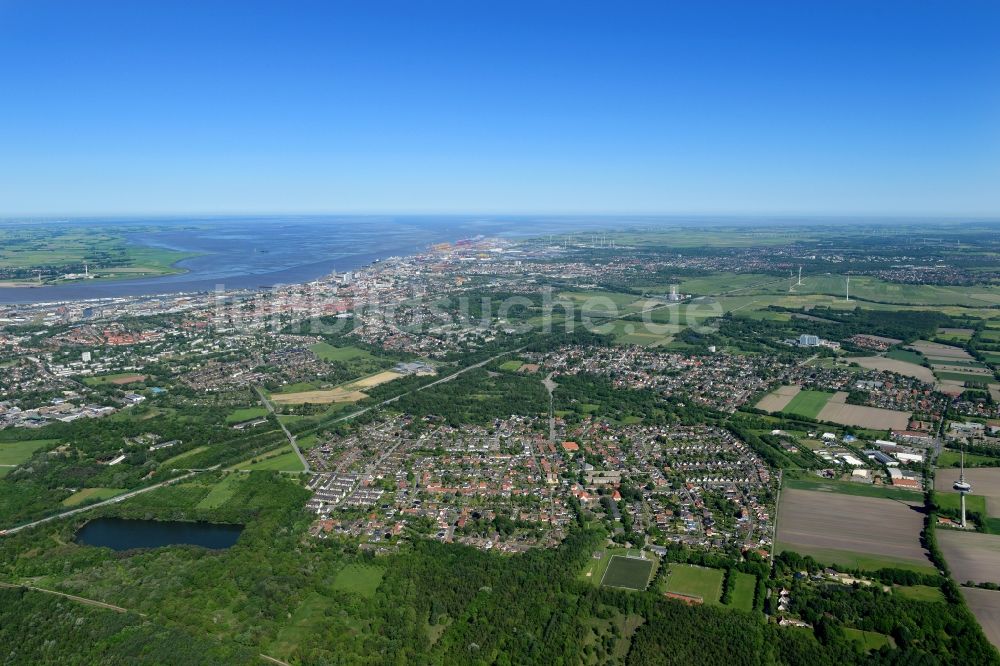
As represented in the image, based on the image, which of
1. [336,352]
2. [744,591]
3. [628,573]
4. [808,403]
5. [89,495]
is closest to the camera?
[744,591]

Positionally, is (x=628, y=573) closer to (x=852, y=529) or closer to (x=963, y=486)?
(x=852, y=529)

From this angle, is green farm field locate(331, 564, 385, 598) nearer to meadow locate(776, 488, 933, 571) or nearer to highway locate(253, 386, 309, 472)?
highway locate(253, 386, 309, 472)

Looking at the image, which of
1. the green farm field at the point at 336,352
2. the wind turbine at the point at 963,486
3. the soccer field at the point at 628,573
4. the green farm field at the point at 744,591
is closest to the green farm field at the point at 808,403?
the wind turbine at the point at 963,486

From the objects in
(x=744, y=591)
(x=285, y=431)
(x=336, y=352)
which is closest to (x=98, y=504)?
(x=285, y=431)

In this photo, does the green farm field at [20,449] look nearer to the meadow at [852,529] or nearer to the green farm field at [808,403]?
the meadow at [852,529]

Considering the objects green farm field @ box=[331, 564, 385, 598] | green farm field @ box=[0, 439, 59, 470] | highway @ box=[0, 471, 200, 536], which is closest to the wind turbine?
green farm field @ box=[331, 564, 385, 598]

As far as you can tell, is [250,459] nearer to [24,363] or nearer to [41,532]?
[41,532]
